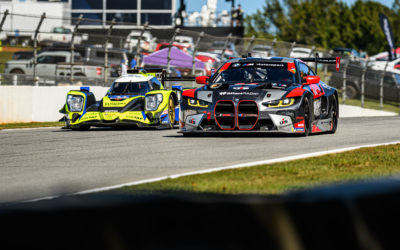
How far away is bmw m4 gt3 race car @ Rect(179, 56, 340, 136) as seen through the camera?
1059 cm

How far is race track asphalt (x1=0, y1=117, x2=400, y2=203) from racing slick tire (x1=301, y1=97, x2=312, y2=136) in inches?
8.9

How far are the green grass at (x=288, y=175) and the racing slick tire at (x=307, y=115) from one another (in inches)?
113

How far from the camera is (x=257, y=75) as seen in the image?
11.7 metres

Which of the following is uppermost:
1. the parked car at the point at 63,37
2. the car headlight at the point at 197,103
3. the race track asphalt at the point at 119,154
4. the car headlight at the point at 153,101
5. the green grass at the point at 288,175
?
the parked car at the point at 63,37

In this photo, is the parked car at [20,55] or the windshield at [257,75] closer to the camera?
the windshield at [257,75]

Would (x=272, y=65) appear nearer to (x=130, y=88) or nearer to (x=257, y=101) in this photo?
(x=257, y=101)

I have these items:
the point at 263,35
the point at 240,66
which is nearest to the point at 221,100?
the point at 240,66

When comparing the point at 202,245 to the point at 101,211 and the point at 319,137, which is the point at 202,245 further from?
the point at 319,137

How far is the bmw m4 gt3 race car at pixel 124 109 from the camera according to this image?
13.9 meters

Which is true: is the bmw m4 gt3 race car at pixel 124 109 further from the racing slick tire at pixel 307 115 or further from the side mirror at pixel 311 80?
the racing slick tire at pixel 307 115

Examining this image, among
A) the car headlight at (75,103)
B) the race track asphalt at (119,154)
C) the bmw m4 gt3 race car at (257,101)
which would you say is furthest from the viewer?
A: the car headlight at (75,103)

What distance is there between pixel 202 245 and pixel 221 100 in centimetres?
880

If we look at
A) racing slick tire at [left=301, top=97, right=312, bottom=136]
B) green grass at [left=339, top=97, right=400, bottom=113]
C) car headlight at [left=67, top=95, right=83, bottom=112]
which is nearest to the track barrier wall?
car headlight at [left=67, top=95, right=83, bottom=112]

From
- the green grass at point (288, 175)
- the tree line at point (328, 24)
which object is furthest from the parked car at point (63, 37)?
the tree line at point (328, 24)
